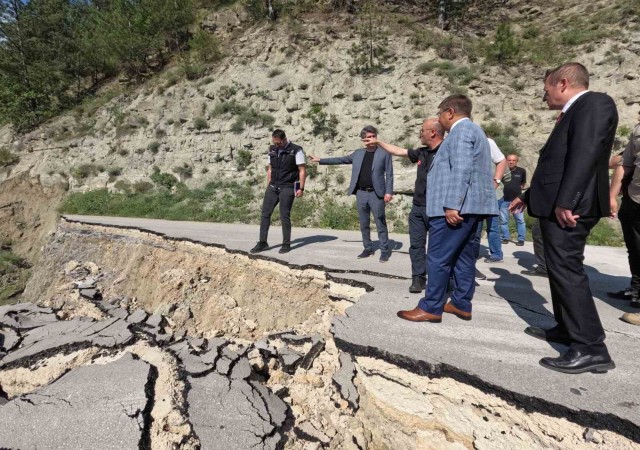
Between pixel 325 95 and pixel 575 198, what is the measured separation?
16.4 m

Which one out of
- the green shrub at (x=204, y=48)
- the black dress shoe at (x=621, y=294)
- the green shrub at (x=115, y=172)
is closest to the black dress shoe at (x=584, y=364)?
the black dress shoe at (x=621, y=294)

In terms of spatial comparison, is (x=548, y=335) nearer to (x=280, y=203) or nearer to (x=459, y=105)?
(x=459, y=105)

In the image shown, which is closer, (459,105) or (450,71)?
(459,105)

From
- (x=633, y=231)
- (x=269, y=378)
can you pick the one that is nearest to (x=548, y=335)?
(x=633, y=231)

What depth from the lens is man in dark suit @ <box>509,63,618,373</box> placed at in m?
2.02

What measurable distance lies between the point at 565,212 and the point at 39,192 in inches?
889

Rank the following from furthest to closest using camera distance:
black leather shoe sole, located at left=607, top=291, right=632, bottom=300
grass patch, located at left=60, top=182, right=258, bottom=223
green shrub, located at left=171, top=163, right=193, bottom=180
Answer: green shrub, located at left=171, top=163, right=193, bottom=180, grass patch, located at left=60, top=182, right=258, bottom=223, black leather shoe sole, located at left=607, top=291, right=632, bottom=300

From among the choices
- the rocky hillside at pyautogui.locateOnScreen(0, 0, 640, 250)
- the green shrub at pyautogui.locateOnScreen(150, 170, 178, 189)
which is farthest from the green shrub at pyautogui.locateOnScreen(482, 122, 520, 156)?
the green shrub at pyautogui.locateOnScreen(150, 170, 178, 189)

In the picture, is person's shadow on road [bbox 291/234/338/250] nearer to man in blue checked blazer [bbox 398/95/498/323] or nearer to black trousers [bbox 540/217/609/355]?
man in blue checked blazer [bbox 398/95/498/323]

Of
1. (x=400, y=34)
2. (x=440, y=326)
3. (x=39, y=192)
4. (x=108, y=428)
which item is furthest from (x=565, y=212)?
(x=39, y=192)

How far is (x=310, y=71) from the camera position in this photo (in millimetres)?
17922

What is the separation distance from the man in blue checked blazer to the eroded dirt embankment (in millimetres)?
869

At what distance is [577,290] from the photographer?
2123mm

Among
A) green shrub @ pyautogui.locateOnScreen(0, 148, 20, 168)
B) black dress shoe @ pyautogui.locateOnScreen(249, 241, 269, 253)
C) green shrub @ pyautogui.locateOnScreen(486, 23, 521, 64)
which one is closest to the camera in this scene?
black dress shoe @ pyautogui.locateOnScreen(249, 241, 269, 253)
